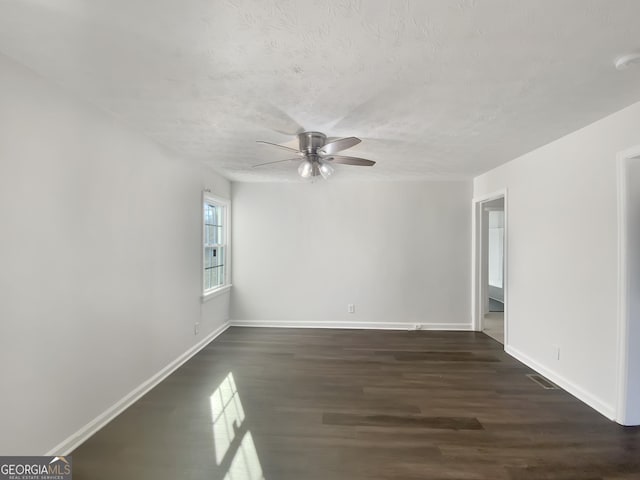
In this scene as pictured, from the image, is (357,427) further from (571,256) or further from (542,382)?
(571,256)

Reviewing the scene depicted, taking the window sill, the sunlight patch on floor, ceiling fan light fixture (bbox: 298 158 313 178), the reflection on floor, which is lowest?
the sunlight patch on floor

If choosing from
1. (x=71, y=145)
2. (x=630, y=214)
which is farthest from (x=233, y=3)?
(x=630, y=214)

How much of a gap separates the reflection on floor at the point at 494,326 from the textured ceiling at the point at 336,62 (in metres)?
2.94

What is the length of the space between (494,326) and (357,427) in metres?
3.67

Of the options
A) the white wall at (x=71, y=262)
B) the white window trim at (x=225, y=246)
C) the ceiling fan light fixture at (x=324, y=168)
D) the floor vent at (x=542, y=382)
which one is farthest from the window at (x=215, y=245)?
the floor vent at (x=542, y=382)

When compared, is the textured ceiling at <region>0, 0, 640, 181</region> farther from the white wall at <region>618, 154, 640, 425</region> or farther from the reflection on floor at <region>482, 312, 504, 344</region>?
the reflection on floor at <region>482, 312, 504, 344</region>

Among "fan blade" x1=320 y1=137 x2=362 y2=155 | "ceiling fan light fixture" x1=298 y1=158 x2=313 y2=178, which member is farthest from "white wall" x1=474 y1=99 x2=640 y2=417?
"ceiling fan light fixture" x1=298 y1=158 x2=313 y2=178

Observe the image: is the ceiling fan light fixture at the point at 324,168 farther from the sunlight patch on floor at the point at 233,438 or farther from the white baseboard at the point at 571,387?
the white baseboard at the point at 571,387

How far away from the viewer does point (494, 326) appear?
4.89 meters

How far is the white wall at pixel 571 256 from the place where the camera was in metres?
2.32

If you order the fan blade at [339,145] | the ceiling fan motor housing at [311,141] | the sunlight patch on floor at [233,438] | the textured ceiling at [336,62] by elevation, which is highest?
the textured ceiling at [336,62]

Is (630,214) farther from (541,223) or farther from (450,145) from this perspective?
(450,145)

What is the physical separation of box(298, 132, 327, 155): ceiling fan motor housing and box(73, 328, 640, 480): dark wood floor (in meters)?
2.20

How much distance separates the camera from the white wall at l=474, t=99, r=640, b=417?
2.32 m
